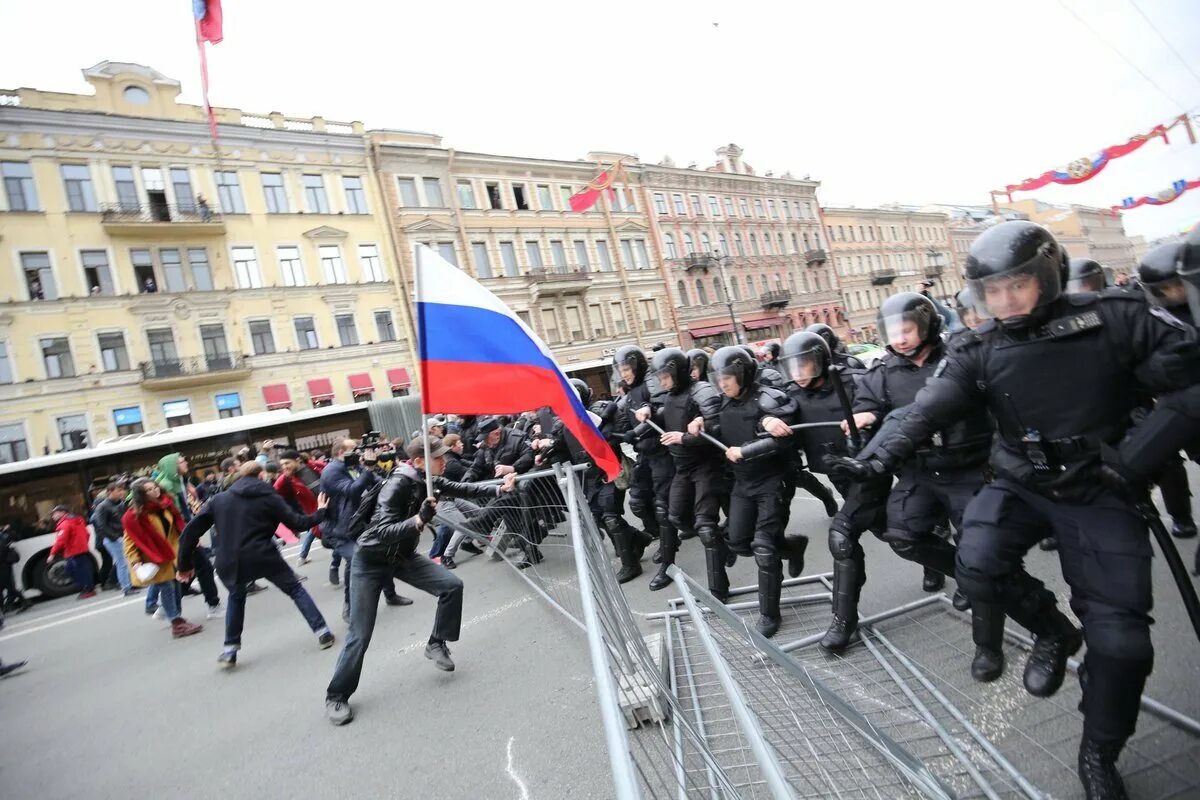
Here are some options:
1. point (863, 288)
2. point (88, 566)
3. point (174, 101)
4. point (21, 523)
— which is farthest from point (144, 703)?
point (863, 288)

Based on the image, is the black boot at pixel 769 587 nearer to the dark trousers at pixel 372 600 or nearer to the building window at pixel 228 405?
the dark trousers at pixel 372 600

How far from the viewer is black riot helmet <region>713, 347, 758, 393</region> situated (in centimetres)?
452

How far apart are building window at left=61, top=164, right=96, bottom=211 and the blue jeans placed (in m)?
18.8

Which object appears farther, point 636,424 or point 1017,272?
point 636,424

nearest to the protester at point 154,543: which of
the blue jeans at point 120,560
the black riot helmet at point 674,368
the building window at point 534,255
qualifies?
the blue jeans at point 120,560

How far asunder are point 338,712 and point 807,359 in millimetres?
3895

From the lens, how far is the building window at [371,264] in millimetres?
28516

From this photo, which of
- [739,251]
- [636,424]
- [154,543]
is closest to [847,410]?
[636,424]

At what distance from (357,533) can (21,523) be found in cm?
1159

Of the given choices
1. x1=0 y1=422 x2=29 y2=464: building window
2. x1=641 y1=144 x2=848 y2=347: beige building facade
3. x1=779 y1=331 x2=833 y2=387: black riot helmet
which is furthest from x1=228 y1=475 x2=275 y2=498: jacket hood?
x1=641 y1=144 x2=848 y2=347: beige building facade

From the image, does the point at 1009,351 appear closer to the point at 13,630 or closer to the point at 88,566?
the point at 13,630

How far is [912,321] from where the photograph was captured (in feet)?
11.5

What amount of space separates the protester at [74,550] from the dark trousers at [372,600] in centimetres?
933

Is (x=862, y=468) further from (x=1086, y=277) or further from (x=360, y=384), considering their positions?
(x=360, y=384)
